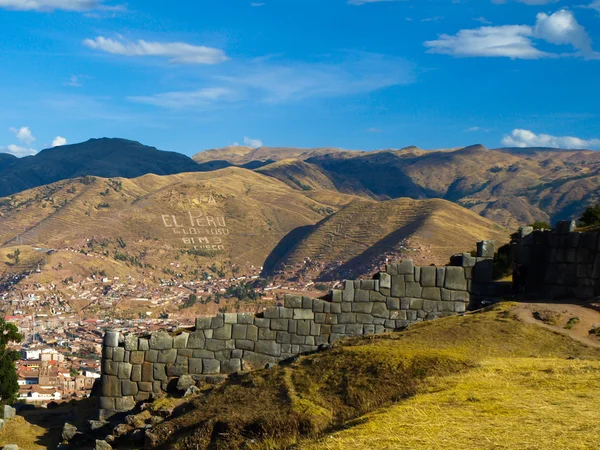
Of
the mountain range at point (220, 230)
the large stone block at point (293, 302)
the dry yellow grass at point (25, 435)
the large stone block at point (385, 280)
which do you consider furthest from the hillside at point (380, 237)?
the dry yellow grass at point (25, 435)

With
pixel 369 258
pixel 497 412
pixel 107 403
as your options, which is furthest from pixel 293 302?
pixel 369 258

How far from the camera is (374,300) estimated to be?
16109mm

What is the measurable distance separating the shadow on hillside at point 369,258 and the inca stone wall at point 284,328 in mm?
95127

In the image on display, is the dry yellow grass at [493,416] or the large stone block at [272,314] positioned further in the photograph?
the large stone block at [272,314]

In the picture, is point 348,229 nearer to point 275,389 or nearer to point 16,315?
point 16,315

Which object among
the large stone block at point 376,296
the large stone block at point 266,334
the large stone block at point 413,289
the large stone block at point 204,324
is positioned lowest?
the large stone block at point 266,334

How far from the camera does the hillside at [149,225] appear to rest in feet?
490

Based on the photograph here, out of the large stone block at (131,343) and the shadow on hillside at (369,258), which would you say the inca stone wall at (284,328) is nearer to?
the large stone block at (131,343)

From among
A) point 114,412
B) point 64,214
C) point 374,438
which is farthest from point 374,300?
point 64,214

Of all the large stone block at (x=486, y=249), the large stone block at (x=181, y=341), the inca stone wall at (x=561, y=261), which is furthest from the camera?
the large stone block at (x=486, y=249)

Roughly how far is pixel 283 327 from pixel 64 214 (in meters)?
161

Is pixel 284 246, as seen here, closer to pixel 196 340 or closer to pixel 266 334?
pixel 266 334

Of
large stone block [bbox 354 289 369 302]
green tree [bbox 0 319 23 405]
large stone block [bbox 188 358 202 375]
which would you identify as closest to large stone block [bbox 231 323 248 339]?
large stone block [bbox 188 358 202 375]

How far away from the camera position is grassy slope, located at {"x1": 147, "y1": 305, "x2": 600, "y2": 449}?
7.68 metres
